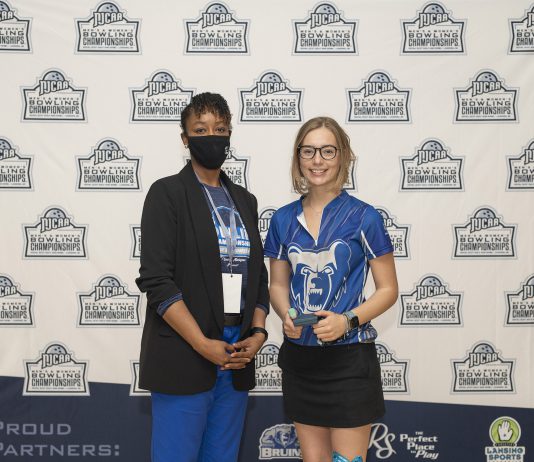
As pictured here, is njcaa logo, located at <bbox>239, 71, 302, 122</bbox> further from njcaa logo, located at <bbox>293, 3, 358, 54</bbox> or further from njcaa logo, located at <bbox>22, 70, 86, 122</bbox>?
njcaa logo, located at <bbox>22, 70, 86, 122</bbox>

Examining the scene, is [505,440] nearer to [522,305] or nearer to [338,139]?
[522,305]

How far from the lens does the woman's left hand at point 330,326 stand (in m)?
1.60

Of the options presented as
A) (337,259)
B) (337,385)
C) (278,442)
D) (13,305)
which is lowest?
(278,442)

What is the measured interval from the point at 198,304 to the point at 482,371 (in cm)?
186

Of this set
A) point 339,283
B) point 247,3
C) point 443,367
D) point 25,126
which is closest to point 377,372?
point 339,283

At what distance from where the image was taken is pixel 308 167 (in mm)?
A: 1748

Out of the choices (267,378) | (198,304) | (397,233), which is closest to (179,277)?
(198,304)

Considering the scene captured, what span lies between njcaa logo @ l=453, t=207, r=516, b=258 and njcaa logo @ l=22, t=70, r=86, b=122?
6.95 feet

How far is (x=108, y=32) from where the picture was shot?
8.98 feet

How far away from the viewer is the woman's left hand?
5.24ft

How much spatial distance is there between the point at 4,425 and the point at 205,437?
5.05 feet

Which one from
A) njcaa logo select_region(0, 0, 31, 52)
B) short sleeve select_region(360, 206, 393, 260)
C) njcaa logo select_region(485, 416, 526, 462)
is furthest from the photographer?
njcaa logo select_region(485, 416, 526, 462)

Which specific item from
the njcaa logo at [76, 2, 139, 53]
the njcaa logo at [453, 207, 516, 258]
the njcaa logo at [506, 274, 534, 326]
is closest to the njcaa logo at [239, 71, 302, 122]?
the njcaa logo at [76, 2, 139, 53]

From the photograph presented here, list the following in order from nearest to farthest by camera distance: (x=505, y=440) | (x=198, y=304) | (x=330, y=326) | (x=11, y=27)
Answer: (x=330, y=326)
(x=198, y=304)
(x=11, y=27)
(x=505, y=440)
